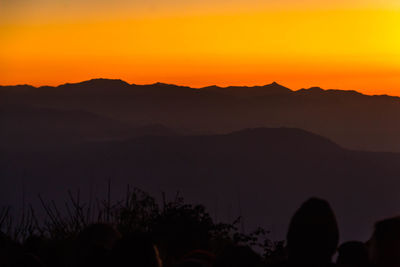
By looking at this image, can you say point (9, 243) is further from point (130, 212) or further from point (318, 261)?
point (130, 212)

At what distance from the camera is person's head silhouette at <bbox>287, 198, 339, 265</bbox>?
4.67m

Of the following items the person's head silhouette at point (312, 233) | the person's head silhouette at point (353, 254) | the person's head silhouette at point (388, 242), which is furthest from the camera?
the person's head silhouette at point (353, 254)

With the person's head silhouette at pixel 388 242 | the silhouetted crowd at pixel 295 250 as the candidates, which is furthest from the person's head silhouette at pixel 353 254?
the person's head silhouette at pixel 388 242

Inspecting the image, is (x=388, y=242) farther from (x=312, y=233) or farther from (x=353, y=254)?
(x=353, y=254)

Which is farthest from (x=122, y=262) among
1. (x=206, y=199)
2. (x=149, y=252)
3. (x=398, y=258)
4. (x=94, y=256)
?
(x=206, y=199)

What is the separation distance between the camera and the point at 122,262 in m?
5.02

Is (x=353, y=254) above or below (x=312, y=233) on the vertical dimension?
below

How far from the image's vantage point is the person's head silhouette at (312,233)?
4672 millimetres

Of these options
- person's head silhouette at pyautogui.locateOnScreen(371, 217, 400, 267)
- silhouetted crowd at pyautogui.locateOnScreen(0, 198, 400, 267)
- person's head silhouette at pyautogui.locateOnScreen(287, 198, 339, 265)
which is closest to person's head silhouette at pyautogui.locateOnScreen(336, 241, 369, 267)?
silhouetted crowd at pyautogui.locateOnScreen(0, 198, 400, 267)

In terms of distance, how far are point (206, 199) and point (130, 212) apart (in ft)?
598

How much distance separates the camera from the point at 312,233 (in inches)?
184

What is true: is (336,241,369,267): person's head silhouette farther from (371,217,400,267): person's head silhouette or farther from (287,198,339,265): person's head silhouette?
(287,198,339,265): person's head silhouette

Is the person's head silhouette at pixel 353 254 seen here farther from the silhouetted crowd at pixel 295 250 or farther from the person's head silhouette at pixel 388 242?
the person's head silhouette at pixel 388 242

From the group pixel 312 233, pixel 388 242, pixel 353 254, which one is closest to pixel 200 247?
pixel 353 254
